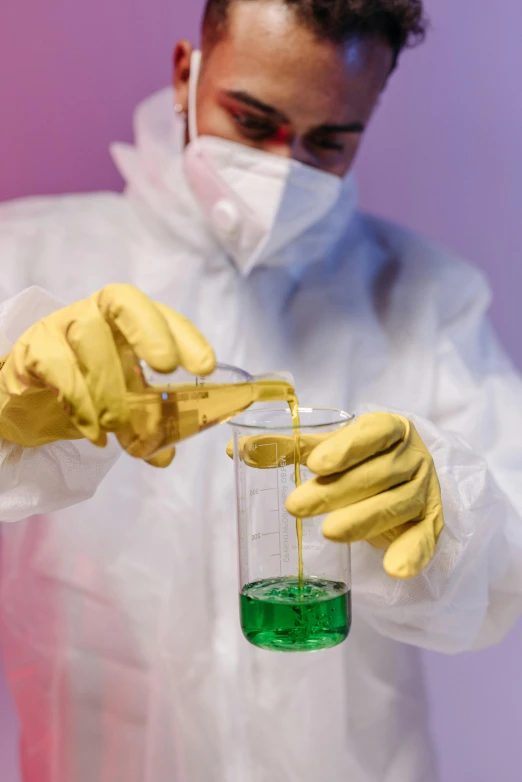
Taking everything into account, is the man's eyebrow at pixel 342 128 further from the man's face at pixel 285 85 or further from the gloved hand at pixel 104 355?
the gloved hand at pixel 104 355

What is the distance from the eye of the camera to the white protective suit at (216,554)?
144 cm

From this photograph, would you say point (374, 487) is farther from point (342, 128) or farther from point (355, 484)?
point (342, 128)

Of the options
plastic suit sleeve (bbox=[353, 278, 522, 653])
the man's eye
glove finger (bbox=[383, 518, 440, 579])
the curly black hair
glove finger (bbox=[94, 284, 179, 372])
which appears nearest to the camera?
glove finger (bbox=[94, 284, 179, 372])

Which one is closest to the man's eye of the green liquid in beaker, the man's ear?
the man's ear

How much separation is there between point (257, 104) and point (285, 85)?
0.06 m

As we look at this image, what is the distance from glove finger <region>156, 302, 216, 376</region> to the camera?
1018 millimetres

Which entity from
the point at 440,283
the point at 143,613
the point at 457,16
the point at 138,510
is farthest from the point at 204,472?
the point at 457,16

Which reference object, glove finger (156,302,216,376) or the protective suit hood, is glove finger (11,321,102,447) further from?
the protective suit hood

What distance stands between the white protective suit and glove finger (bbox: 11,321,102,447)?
9.4 inches

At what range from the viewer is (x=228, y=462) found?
1669 mm

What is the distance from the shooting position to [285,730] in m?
1.57

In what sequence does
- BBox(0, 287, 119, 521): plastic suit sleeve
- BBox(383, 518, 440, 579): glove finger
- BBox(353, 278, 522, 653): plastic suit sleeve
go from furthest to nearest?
1. BBox(353, 278, 522, 653): plastic suit sleeve
2. BBox(0, 287, 119, 521): plastic suit sleeve
3. BBox(383, 518, 440, 579): glove finger

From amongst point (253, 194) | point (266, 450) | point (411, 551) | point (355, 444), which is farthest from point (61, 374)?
point (253, 194)

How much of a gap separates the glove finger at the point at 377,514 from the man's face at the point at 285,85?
78 centimetres
